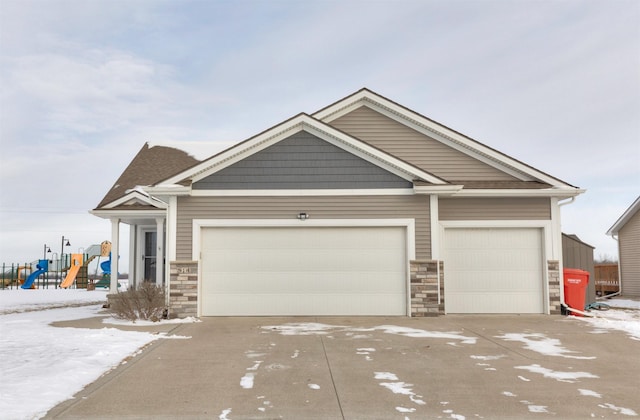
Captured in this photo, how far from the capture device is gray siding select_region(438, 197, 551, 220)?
1295cm

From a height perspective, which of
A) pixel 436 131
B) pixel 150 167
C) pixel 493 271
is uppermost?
pixel 436 131

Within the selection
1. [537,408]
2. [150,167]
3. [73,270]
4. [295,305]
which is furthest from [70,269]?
[537,408]

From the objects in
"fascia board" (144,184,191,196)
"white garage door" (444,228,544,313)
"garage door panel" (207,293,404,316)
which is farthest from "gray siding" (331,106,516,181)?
"fascia board" (144,184,191,196)

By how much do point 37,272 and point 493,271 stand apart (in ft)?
86.4

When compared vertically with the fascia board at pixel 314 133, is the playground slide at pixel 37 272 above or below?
below

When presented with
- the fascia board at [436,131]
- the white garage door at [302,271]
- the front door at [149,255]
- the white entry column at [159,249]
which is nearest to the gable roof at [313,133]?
the white garage door at [302,271]

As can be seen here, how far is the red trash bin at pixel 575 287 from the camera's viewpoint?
42.4 ft

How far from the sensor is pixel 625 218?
2261cm

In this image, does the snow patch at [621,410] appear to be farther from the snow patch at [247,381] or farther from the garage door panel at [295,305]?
the garage door panel at [295,305]

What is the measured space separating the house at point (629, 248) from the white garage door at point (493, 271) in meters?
11.5

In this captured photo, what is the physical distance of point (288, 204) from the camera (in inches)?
485

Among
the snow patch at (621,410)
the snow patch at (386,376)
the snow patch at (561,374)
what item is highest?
the snow patch at (386,376)

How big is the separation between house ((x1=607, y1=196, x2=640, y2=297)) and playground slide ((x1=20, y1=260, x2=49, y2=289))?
29.9 meters

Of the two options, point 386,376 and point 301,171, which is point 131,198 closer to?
point 301,171
